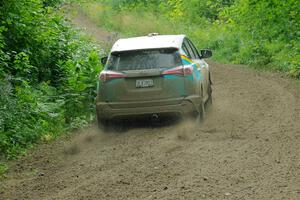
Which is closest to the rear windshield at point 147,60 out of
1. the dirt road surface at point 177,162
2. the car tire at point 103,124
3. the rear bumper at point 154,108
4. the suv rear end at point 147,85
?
the suv rear end at point 147,85

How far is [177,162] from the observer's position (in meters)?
8.76

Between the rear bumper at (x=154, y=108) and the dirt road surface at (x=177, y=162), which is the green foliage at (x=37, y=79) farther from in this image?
the rear bumper at (x=154, y=108)

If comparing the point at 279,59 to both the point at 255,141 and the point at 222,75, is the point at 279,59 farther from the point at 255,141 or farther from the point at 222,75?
the point at 255,141

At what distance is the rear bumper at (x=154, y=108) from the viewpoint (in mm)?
11367

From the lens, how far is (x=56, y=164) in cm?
953

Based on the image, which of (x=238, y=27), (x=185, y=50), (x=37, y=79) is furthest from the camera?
(x=238, y=27)

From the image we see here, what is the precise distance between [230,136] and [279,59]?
468 inches

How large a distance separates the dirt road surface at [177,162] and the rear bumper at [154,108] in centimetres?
33

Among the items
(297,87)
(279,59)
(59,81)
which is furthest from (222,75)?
(59,81)

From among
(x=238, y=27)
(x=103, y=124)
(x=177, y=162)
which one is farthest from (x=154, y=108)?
(x=238, y=27)

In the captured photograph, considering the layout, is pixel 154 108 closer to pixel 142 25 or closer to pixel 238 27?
pixel 238 27

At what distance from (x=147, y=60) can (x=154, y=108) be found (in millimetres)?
895

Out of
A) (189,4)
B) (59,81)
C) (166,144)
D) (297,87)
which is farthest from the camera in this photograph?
(189,4)

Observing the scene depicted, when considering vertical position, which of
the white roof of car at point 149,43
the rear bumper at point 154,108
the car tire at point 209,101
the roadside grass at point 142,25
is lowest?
the roadside grass at point 142,25
